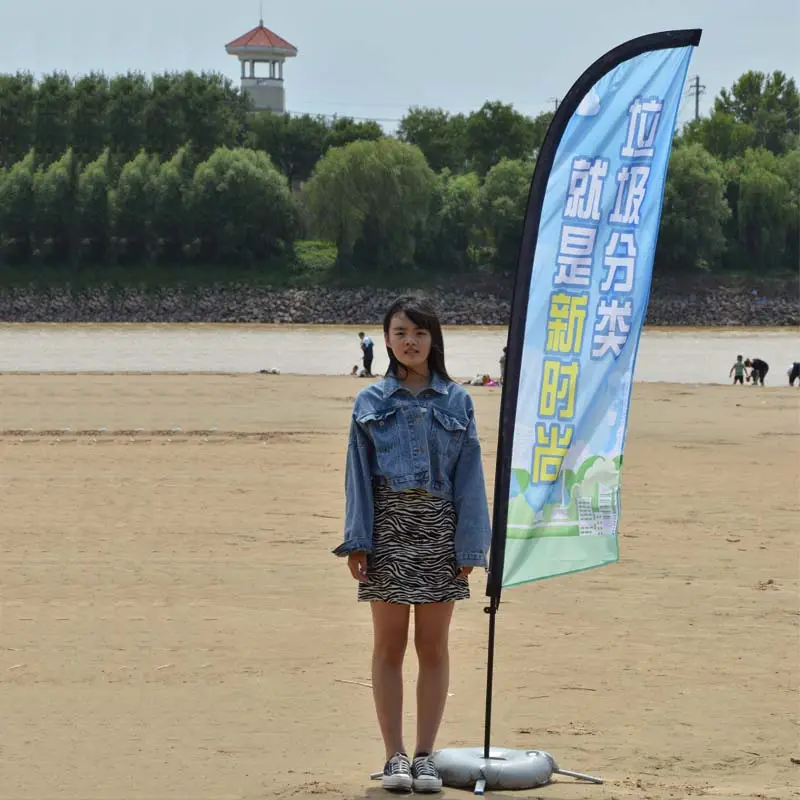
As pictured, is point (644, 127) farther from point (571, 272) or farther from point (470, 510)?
point (470, 510)

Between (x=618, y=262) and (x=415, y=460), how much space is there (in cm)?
102

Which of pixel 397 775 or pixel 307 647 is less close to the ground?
pixel 397 775

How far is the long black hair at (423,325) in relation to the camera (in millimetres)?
5171

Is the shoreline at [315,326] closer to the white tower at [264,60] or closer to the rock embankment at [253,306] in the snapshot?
the rock embankment at [253,306]

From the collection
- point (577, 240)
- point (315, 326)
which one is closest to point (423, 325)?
point (577, 240)

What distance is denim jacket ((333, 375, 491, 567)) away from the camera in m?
5.01

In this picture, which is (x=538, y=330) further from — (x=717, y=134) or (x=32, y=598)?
(x=717, y=134)

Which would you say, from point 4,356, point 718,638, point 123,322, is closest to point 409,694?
point 718,638

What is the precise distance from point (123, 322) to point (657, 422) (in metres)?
64.1

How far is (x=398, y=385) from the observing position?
16.9 feet

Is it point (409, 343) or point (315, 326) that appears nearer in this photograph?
point (409, 343)

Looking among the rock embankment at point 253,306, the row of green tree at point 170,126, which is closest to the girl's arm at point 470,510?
the rock embankment at point 253,306

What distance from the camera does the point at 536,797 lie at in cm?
509

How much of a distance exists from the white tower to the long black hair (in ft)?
403
